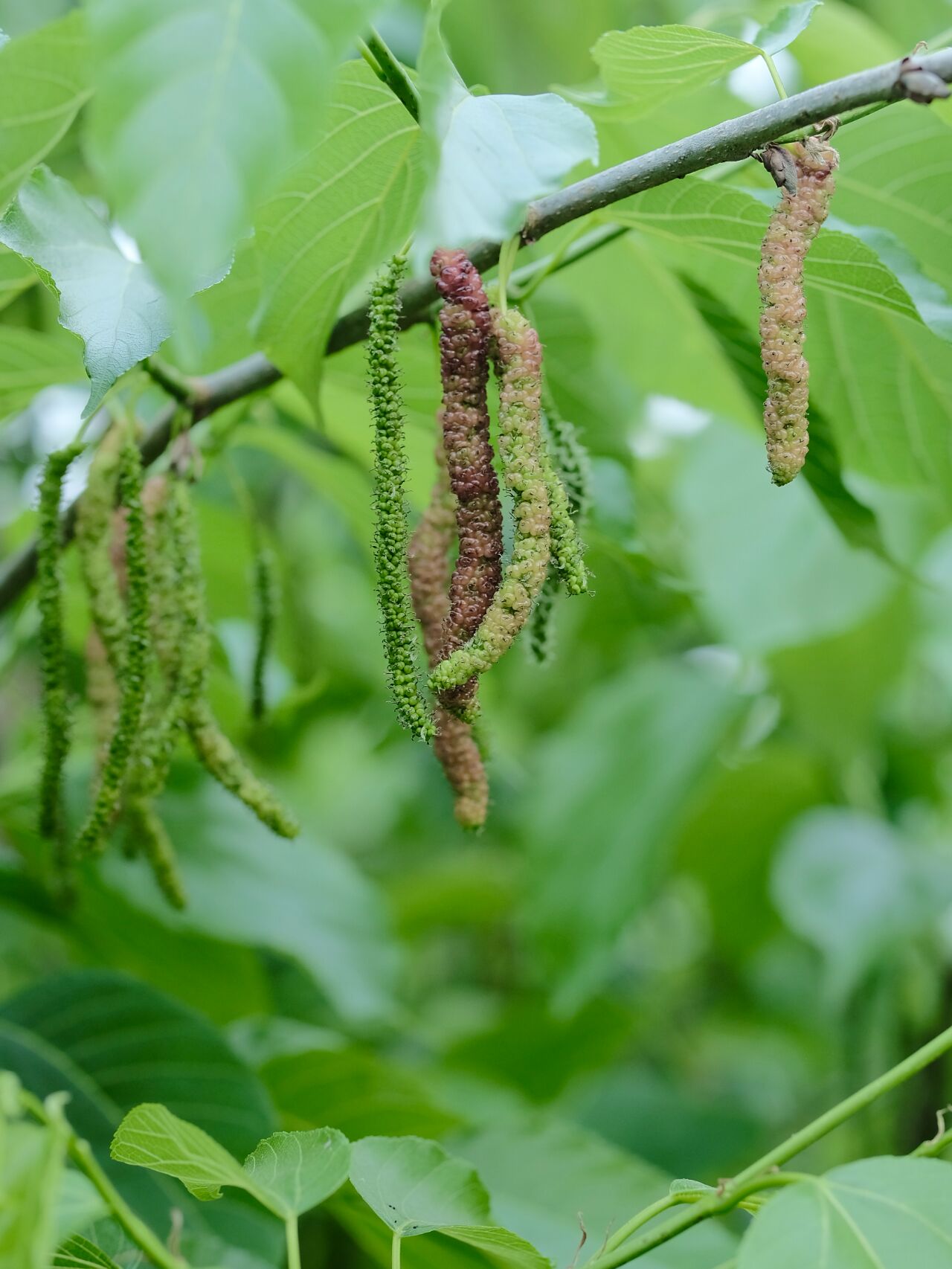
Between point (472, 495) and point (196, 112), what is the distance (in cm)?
22

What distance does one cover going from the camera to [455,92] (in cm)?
54

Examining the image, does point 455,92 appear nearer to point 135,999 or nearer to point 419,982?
point 135,999

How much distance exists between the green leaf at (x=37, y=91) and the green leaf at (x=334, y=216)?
0.11 m

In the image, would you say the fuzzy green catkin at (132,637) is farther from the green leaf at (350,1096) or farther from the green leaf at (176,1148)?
the green leaf at (350,1096)

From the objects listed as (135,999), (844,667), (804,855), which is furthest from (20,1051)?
(844,667)

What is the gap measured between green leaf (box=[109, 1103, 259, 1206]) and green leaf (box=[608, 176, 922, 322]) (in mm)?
510

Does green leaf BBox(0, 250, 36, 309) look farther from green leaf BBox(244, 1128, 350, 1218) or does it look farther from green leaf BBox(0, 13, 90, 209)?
green leaf BBox(244, 1128, 350, 1218)

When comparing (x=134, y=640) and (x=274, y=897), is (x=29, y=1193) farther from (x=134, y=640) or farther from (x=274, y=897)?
(x=274, y=897)

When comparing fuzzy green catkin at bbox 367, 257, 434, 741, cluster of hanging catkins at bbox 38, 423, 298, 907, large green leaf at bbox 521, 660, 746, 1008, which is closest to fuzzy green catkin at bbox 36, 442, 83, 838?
cluster of hanging catkins at bbox 38, 423, 298, 907

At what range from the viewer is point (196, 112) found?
38 centimetres

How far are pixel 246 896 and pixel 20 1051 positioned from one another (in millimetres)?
261

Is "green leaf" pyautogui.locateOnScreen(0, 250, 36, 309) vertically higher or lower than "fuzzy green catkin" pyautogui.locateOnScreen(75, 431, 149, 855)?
higher

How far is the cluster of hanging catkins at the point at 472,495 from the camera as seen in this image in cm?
54

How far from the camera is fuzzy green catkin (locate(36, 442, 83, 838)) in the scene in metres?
0.68
